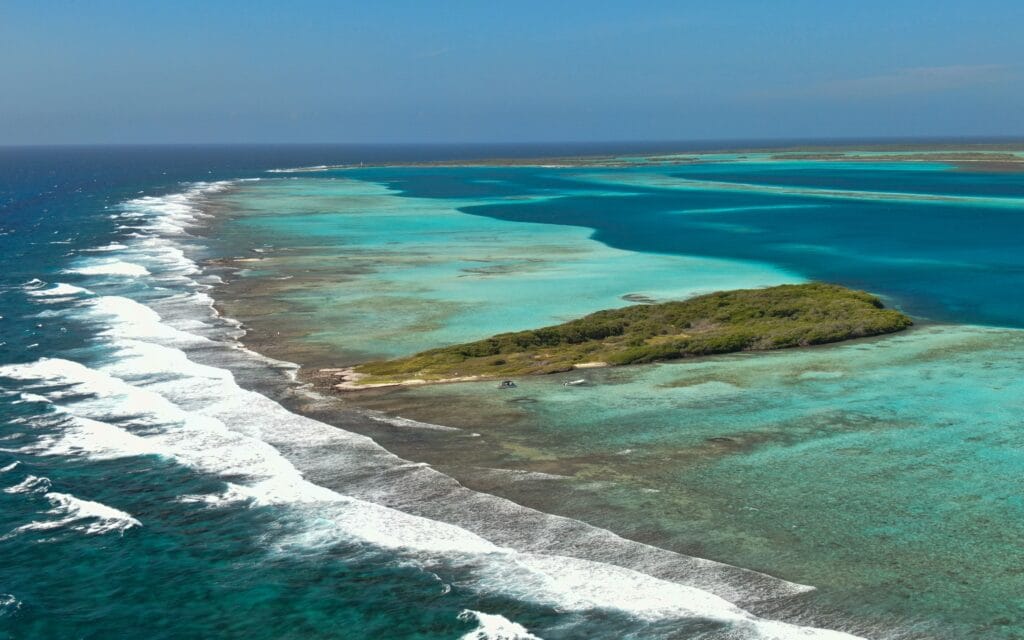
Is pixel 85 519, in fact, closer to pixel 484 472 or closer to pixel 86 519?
pixel 86 519

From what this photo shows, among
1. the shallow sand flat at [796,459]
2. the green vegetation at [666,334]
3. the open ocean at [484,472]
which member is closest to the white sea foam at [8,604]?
the open ocean at [484,472]

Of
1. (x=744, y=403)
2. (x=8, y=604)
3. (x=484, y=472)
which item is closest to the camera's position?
(x=8, y=604)

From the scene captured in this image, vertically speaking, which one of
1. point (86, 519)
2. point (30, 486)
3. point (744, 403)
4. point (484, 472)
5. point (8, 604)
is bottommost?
point (8, 604)

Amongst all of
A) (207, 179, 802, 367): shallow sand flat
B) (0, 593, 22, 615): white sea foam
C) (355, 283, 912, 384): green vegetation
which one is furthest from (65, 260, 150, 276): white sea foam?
(0, 593, 22, 615): white sea foam

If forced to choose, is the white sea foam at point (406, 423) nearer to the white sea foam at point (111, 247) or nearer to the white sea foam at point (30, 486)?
the white sea foam at point (30, 486)

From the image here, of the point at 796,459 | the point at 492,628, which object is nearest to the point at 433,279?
the point at 796,459

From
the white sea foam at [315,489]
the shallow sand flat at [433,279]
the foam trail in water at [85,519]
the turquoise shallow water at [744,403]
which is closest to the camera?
the white sea foam at [315,489]

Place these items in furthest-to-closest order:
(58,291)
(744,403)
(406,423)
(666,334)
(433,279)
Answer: (433,279) < (58,291) < (666,334) < (744,403) < (406,423)
